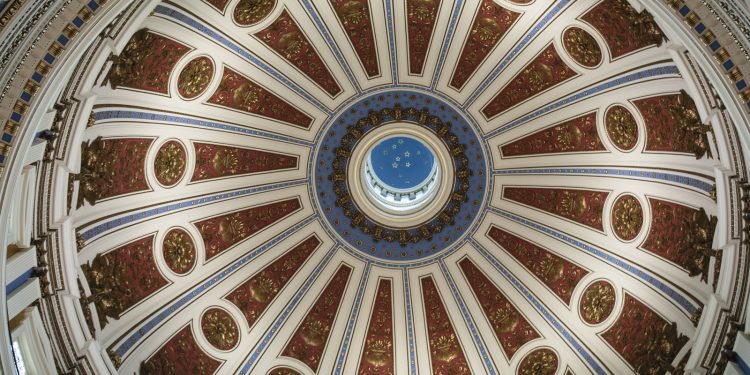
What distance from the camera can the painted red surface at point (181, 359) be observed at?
14.5m

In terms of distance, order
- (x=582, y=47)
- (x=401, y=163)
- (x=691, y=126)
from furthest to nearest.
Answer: (x=401, y=163) → (x=582, y=47) → (x=691, y=126)

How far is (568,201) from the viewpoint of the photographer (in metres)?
17.9

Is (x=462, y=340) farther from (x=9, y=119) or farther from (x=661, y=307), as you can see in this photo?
(x=9, y=119)

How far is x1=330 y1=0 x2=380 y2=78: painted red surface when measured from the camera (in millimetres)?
16297

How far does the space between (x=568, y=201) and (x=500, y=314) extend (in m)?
3.92

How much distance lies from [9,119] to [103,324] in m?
7.10

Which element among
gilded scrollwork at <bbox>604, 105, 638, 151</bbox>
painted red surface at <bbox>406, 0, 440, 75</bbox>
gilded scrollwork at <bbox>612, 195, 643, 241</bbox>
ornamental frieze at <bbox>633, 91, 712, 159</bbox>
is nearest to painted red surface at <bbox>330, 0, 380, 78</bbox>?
painted red surface at <bbox>406, 0, 440, 75</bbox>

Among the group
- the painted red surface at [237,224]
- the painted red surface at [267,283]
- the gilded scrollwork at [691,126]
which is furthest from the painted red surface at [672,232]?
the painted red surface at [237,224]

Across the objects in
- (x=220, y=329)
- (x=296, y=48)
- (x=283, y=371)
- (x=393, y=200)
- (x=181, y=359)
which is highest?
(x=296, y=48)

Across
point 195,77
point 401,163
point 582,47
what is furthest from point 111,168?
point 401,163

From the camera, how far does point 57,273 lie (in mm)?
11320

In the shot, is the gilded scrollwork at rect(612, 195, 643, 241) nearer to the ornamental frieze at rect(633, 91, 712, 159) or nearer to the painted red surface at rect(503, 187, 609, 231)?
the painted red surface at rect(503, 187, 609, 231)

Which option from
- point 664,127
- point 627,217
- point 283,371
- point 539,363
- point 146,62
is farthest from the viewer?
point 283,371

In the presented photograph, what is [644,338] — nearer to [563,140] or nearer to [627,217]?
[627,217]
